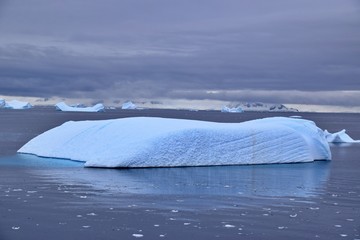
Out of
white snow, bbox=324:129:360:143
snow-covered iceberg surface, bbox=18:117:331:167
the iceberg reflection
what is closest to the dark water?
the iceberg reflection

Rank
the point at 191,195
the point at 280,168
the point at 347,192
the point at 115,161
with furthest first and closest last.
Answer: the point at 280,168, the point at 115,161, the point at 347,192, the point at 191,195

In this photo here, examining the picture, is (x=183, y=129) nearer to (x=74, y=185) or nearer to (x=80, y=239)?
(x=74, y=185)

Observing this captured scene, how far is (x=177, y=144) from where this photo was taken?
2155 centimetres

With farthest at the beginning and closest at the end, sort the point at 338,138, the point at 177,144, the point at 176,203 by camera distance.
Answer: the point at 338,138 < the point at 177,144 < the point at 176,203

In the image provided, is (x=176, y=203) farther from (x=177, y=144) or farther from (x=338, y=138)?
(x=338, y=138)

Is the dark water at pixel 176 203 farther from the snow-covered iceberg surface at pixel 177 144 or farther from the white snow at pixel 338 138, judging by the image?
the white snow at pixel 338 138

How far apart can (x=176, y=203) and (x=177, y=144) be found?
8465 millimetres

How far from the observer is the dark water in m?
10.2

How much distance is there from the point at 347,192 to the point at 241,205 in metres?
3.89

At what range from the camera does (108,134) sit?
2347cm

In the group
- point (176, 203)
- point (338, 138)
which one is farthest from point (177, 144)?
point (338, 138)

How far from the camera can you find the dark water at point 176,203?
10227 mm

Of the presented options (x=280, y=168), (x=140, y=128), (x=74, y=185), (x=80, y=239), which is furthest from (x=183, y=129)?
(x=80, y=239)

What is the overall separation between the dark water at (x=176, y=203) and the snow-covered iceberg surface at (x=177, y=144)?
0.96 meters
